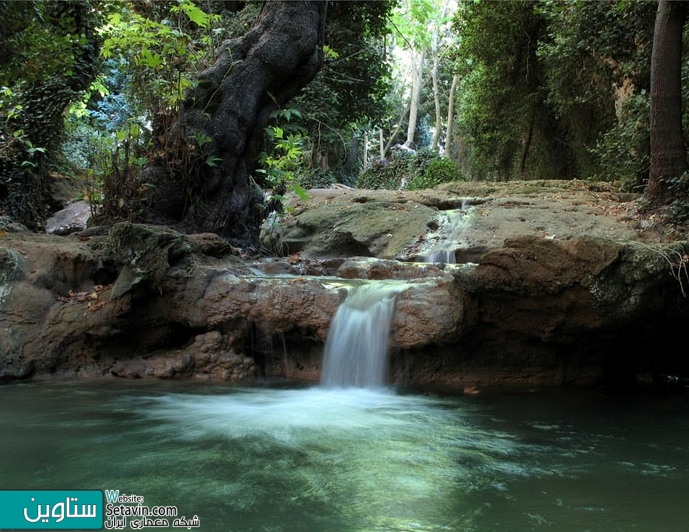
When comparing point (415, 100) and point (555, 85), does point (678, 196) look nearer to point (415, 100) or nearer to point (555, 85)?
point (555, 85)

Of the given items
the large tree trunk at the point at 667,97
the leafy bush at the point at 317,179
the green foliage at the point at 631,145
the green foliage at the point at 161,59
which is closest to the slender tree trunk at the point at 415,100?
the leafy bush at the point at 317,179

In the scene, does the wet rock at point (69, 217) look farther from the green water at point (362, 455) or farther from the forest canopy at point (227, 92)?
the green water at point (362, 455)

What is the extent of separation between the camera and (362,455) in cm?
386

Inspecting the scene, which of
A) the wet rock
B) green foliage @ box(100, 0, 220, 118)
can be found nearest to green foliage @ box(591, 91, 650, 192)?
green foliage @ box(100, 0, 220, 118)

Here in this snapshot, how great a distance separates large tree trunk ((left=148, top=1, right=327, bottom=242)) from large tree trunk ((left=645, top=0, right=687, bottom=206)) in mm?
5370

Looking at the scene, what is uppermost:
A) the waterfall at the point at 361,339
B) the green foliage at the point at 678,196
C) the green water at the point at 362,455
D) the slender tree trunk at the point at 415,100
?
the slender tree trunk at the point at 415,100

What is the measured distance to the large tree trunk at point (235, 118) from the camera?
8828 millimetres

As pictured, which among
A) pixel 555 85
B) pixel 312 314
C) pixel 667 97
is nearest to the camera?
pixel 312 314

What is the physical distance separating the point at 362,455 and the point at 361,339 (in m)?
2.17

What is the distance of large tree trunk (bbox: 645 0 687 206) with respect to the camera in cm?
851

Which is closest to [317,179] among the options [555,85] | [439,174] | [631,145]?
[439,174]

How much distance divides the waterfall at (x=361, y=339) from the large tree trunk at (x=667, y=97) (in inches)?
216

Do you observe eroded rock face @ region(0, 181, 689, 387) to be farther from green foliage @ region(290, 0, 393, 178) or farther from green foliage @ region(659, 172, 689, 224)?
green foliage @ region(290, 0, 393, 178)

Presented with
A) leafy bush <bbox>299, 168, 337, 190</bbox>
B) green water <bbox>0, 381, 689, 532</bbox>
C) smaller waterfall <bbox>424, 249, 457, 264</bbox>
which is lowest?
green water <bbox>0, 381, 689, 532</bbox>
